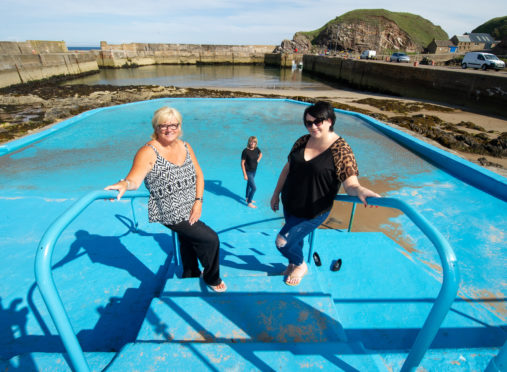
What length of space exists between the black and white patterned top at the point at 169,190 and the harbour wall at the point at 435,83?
19.7 meters

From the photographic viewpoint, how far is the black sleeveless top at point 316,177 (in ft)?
6.93

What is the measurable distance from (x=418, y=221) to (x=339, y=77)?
38544mm

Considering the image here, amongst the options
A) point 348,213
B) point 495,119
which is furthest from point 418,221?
point 495,119

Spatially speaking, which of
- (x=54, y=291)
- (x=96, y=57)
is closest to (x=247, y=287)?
(x=54, y=291)

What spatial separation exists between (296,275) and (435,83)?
911 inches

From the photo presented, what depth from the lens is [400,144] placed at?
9438 millimetres

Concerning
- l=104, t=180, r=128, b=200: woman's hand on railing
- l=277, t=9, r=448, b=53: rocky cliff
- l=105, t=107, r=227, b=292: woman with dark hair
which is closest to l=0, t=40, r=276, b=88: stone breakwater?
l=105, t=107, r=227, b=292: woman with dark hair

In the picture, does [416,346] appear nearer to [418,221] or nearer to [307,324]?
[418,221]

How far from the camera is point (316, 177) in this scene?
7.12 feet

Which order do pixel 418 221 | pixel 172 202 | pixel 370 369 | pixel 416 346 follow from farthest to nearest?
1. pixel 172 202
2. pixel 370 369
3. pixel 418 221
4. pixel 416 346

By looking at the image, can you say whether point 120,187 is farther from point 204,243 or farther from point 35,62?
point 35,62

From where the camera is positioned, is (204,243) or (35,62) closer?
(204,243)

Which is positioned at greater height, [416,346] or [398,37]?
[398,37]

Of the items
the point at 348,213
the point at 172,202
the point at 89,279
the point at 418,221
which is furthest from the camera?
the point at 348,213
